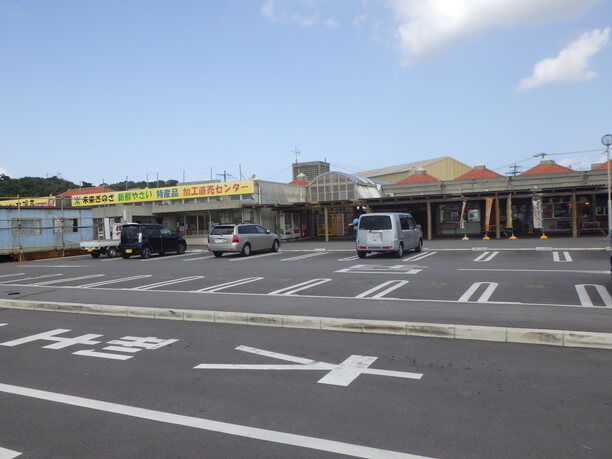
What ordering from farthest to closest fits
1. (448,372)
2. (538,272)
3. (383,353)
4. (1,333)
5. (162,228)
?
(162,228) < (538,272) < (1,333) < (383,353) < (448,372)

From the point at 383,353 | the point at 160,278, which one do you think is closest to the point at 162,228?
the point at 160,278

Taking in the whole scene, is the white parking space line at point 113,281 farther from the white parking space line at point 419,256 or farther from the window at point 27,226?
the window at point 27,226

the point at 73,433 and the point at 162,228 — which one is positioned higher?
the point at 162,228

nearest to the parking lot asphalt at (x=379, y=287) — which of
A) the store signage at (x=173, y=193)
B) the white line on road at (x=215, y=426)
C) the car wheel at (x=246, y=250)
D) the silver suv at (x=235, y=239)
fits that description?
the silver suv at (x=235, y=239)

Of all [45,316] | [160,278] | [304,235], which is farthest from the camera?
[304,235]

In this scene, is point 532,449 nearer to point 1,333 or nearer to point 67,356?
point 67,356

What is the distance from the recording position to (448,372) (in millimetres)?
5070

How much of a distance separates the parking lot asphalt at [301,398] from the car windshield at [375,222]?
42.5ft

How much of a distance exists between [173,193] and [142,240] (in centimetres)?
1446

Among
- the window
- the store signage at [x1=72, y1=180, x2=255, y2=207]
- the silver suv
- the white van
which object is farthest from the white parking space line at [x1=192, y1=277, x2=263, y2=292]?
the store signage at [x1=72, y1=180, x2=255, y2=207]

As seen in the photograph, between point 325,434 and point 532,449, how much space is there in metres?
1.49

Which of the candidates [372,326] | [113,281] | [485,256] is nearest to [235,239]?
[113,281]

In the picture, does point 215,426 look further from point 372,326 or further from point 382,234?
point 382,234

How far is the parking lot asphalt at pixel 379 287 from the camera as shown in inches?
316
